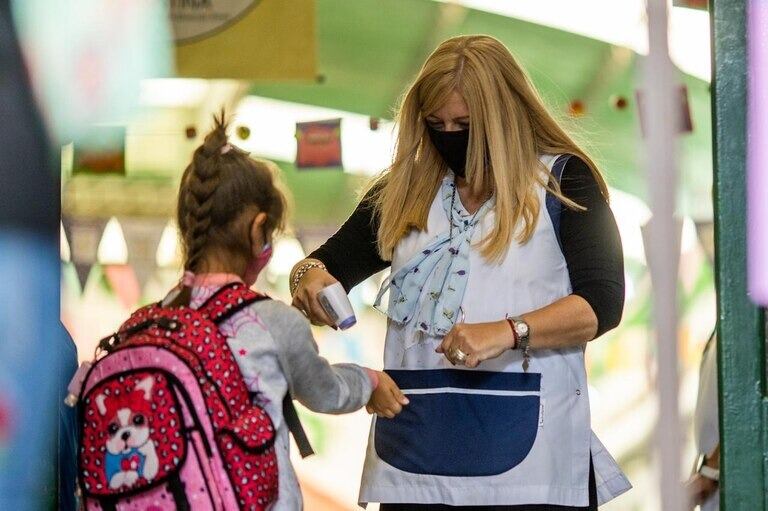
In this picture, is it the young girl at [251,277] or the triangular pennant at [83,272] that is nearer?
the young girl at [251,277]

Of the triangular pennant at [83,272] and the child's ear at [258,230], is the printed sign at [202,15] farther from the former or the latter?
the child's ear at [258,230]

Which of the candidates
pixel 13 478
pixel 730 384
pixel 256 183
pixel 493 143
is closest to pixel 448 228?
pixel 493 143

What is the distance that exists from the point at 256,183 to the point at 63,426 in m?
1.27

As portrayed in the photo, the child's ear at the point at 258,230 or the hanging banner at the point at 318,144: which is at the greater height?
the hanging banner at the point at 318,144

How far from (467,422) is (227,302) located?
A: 50 centimetres

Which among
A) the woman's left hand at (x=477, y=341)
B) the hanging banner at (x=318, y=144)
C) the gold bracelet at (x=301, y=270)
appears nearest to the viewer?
the woman's left hand at (x=477, y=341)

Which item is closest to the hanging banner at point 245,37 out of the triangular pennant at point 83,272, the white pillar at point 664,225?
the triangular pennant at point 83,272

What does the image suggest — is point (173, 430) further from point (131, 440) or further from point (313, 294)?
point (313, 294)

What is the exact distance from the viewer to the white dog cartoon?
2176 mm

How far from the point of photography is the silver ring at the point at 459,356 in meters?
2.30

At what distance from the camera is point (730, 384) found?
241cm

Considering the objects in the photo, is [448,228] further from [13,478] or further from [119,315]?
[119,315]

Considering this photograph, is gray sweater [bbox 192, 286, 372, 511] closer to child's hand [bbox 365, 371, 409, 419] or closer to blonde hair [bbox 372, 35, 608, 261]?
child's hand [bbox 365, 371, 409, 419]

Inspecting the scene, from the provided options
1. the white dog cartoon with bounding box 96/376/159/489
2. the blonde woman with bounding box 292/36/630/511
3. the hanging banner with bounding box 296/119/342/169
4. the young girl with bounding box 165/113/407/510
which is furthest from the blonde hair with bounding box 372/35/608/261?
the hanging banner with bounding box 296/119/342/169
